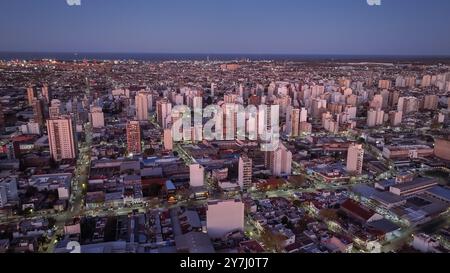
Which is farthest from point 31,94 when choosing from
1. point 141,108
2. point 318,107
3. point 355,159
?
point 355,159

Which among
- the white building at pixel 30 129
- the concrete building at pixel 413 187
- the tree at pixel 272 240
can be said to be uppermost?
the white building at pixel 30 129

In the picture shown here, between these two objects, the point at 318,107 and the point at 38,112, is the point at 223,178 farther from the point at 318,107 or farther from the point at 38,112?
the point at 318,107

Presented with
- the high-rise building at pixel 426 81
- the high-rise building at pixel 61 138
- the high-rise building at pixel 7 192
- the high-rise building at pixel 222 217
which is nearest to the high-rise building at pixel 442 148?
the high-rise building at pixel 222 217

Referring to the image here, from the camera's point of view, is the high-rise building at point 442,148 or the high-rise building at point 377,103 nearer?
the high-rise building at point 442,148

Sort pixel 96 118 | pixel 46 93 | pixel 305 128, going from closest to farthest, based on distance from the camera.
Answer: pixel 305 128 → pixel 96 118 → pixel 46 93

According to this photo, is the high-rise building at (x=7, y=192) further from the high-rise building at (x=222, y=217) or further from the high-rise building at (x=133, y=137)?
the high-rise building at (x=222, y=217)

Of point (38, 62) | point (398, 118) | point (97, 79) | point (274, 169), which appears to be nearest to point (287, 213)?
point (274, 169)
